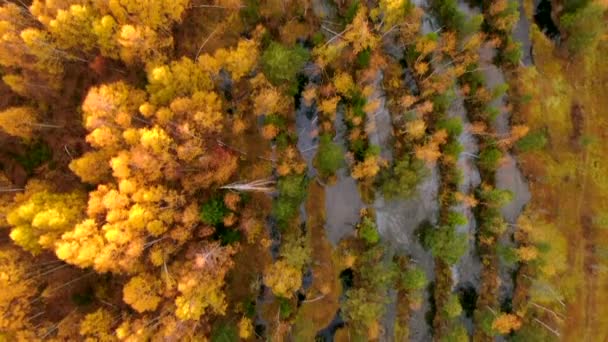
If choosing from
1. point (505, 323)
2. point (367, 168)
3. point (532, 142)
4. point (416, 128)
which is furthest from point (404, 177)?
point (505, 323)

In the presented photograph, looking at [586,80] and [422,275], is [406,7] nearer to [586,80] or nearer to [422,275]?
[586,80]

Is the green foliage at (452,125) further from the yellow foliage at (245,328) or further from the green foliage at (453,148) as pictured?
the yellow foliage at (245,328)

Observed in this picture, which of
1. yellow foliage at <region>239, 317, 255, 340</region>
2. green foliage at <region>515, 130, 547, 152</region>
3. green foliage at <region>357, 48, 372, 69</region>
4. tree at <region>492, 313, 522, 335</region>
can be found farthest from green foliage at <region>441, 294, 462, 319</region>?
green foliage at <region>357, 48, 372, 69</region>

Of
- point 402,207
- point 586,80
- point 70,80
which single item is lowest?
point 402,207

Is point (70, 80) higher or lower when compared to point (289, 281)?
higher

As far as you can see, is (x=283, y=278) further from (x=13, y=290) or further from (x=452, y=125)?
(x=452, y=125)

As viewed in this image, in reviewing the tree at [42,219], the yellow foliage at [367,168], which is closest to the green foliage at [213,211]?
the tree at [42,219]

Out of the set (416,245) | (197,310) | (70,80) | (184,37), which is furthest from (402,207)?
(70,80)
